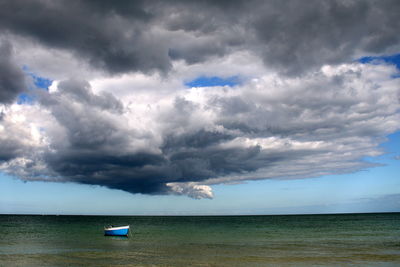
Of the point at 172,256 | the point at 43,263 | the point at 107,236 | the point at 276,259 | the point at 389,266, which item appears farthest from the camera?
the point at 107,236

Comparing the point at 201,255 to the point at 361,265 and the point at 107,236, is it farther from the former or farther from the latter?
the point at 107,236

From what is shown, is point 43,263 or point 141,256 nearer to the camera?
point 43,263

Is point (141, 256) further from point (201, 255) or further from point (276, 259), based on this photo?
point (276, 259)

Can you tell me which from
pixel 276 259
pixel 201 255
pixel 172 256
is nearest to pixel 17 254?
pixel 172 256

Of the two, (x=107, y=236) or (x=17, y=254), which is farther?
(x=107, y=236)

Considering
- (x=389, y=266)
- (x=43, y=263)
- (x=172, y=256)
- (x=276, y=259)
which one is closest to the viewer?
(x=389, y=266)

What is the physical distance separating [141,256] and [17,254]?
1479 cm

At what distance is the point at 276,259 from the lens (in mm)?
37625

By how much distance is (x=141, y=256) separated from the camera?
4128cm

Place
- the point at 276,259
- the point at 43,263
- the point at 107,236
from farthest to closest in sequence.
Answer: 1. the point at 107,236
2. the point at 276,259
3. the point at 43,263

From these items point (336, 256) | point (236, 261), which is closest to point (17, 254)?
point (236, 261)

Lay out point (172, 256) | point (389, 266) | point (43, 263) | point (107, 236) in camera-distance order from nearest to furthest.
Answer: point (389, 266), point (43, 263), point (172, 256), point (107, 236)

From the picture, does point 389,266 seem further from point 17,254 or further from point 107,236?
point 107,236

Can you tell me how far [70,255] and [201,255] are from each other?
15294 mm
